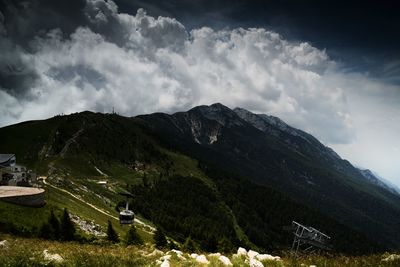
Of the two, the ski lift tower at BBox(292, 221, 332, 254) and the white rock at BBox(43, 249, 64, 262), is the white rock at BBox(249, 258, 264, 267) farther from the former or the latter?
the ski lift tower at BBox(292, 221, 332, 254)

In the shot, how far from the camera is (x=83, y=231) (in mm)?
63812

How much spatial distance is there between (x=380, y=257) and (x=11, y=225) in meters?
49.0

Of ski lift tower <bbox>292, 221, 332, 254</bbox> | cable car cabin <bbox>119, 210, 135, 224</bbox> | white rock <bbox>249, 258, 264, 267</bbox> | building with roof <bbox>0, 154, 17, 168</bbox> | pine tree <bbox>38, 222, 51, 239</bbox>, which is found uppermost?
white rock <bbox>249, 258, 264, 267</bbox>

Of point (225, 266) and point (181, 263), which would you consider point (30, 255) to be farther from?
point (225, 266)

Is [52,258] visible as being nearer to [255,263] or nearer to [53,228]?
[255,263]

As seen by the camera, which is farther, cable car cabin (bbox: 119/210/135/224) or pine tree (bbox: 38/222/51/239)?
pine tree (bbox: 38/222/51/239)

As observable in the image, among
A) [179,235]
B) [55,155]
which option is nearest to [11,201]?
[179,235]

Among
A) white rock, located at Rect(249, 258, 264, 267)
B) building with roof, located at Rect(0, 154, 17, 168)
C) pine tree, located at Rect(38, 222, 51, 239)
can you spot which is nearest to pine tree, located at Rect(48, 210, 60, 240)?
pine tree, located at Rect(38, 222, 51, 239)

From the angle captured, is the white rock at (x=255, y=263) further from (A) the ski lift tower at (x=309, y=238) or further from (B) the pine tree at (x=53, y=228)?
(B) the pine tree at (x=53, y=228)

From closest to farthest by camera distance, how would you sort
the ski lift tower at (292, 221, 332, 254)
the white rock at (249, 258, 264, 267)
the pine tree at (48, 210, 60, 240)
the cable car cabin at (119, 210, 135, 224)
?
the white rock at (249, 258, 264, 267) < the ski lift tower at (292, 221, 332, 254) < the cable car cabin at (119, 210, 135, 224) < the pine tree at (48, 210, 60, 240)

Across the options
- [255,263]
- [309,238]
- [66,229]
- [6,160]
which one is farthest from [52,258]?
[6,160]

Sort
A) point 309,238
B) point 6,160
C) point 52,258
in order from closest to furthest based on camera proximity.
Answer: point 52,258 → point 309,238 → point 6,160

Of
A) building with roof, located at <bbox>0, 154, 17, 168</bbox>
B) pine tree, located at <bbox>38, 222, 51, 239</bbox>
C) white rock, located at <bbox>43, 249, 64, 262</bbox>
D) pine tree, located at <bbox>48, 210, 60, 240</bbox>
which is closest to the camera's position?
white rock, located at <bbox>43, 249, 64, 262</bbox>

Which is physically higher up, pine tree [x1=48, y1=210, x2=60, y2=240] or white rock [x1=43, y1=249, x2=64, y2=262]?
white rock [x1=43, y1=249, x2=64, y2=262]
